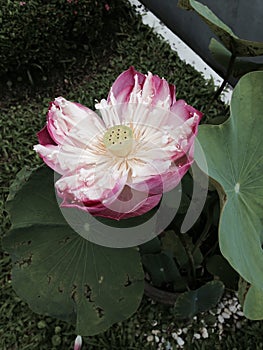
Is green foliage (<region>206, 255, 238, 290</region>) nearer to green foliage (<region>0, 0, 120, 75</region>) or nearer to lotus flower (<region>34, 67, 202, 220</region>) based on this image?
lotus flower (<region>34, 67, 202, 220</region>)

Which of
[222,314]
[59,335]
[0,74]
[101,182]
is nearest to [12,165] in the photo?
[0,74]

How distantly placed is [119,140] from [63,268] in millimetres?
415

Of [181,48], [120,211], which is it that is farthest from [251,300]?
[181,48]

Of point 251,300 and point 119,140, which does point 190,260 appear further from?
point 119,140

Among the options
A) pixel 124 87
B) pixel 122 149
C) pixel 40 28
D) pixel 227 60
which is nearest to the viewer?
pixel 122 149

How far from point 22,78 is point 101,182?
1.44 meters

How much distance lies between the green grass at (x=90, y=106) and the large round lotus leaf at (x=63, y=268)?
0.38m

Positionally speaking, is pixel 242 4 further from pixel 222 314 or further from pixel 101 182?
pixel 101 182

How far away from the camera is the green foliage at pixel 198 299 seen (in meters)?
1.28

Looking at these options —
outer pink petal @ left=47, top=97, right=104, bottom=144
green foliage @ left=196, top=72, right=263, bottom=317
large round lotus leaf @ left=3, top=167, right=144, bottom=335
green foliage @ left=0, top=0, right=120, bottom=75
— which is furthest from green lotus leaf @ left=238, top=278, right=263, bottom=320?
green foliage @ left=0, top=0, right=120, bottom=75

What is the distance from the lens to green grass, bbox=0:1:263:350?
4.90 feet

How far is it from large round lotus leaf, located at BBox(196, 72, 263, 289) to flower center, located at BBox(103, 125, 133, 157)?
0.14 metres

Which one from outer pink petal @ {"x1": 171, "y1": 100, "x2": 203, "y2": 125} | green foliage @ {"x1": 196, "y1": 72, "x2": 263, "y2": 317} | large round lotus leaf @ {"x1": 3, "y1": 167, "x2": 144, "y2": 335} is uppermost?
outer pink petal @ {"x1": 171, "y1": 100, "x2": 203, "y2": 125}

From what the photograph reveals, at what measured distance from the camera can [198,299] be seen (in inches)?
52.0
